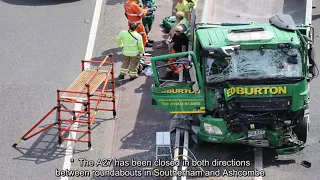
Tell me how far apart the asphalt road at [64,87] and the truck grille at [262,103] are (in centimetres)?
129

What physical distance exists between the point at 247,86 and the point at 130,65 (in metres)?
4.29

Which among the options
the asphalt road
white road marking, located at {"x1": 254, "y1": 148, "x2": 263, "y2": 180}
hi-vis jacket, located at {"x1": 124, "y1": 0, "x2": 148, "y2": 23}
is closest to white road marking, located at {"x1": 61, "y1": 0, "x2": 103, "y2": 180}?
the asphalt road

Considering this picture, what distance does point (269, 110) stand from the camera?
12.9 m

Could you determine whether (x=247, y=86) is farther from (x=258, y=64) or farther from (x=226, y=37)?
(x=226, y=37)

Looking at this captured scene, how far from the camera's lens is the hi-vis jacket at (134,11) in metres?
17.0

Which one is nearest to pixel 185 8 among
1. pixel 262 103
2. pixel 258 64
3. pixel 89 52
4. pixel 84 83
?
pixel 89 52

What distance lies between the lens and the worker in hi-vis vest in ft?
52.1

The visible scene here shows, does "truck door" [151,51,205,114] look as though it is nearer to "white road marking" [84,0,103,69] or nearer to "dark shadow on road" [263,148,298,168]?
"dark shadow on road" [263,148,298,168]

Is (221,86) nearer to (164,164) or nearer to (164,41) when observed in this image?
(164,164)

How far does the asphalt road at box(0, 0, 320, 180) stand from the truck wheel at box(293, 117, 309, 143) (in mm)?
434

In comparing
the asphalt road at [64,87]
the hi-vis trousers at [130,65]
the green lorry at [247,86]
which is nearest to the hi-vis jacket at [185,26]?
the hi-vis trousers at [130,65]

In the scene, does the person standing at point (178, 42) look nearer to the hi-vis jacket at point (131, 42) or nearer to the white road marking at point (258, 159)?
the hi-vis jacket at point (131, 42)

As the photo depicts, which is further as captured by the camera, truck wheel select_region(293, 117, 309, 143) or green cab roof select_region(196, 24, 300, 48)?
truck wheel select_region(293, 117, 309, 143)

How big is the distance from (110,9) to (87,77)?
17.7ft
